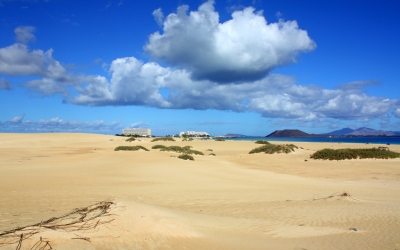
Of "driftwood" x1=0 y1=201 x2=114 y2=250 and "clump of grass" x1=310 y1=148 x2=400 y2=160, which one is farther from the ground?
"clump of grass" x1=310 y1=148 x2=400 y2=160

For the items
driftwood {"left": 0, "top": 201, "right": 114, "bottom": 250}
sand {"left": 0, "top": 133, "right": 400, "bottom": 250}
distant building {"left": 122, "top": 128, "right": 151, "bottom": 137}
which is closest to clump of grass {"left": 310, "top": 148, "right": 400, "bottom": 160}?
sand {"left": 0, "top": 133, "right": 400, "bottom": 250}

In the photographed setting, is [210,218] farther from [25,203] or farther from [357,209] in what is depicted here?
[25,203]

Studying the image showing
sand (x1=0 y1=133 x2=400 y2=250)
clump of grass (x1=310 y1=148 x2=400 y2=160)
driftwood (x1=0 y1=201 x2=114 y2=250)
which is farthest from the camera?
clump of grass (x1=310 y1=148 x2=400 y2=160)

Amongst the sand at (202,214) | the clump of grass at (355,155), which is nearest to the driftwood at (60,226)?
the sand at (202,214)

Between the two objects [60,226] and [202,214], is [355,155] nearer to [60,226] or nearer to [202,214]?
[202,214]

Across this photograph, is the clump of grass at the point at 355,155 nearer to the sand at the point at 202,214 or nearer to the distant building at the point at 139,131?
the sand at the point at 202,214

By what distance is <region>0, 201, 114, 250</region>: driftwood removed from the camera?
14.2 ft

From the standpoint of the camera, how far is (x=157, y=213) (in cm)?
637

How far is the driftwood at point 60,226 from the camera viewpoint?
434 centimetres

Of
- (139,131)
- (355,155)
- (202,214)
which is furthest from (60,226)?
(139,131)

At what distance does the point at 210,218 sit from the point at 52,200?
212 inches

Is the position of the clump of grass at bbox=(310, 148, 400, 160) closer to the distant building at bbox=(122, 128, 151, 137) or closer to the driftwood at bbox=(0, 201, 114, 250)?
the driftwood at bbox=(0, 201, 114, 250)

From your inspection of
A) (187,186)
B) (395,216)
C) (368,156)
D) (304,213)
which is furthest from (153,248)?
(368,156)

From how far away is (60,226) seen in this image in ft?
16.5
